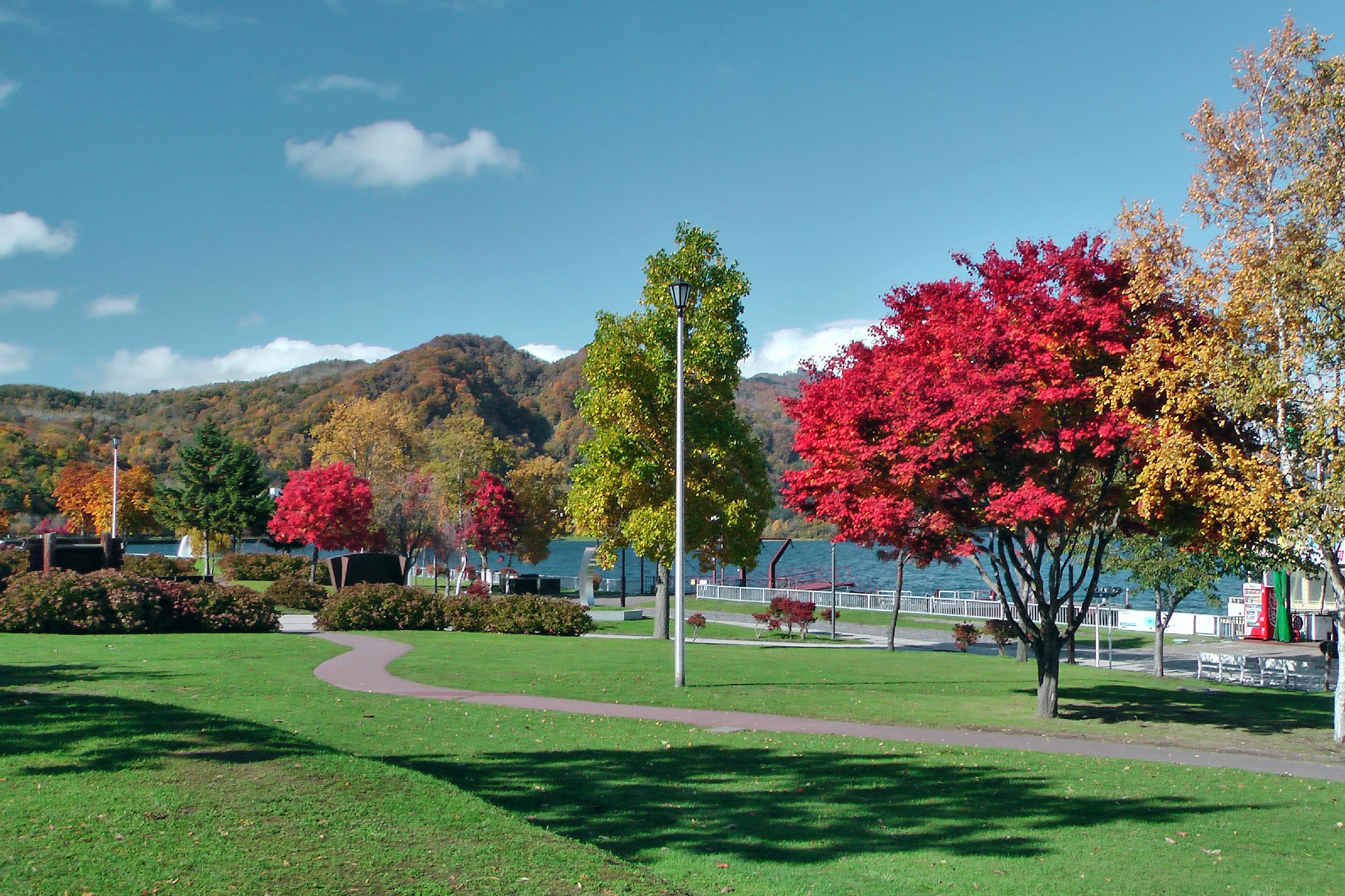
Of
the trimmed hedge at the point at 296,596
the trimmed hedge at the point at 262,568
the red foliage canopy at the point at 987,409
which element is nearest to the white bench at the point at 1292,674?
the red foliage canopy at the point at 987,409

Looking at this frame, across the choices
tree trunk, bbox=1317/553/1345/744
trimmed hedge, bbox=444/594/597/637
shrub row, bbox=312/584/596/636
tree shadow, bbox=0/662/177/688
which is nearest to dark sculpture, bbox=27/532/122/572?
shrub row, bbox=312/584/596/636

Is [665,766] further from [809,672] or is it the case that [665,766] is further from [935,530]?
[809,672]

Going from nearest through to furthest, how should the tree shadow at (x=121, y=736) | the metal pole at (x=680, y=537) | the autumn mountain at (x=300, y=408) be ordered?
the tree shadow at (x=121, y=736) → the metal pole at (x=680, y=537) → the autumn mountain at (x=300, y=408)

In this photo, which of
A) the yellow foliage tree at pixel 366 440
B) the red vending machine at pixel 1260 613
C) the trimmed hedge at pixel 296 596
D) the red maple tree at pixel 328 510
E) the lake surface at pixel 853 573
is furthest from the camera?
the lake surface at pixel 853 573

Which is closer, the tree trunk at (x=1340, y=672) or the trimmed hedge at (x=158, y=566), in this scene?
the tree trunk at (x=1340, y=672)

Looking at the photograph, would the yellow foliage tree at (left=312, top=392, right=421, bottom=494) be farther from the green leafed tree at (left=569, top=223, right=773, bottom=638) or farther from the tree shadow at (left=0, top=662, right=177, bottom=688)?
the tree shadow at (left=0, top=662, right=177, bottom=688)

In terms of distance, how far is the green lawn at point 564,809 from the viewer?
561 centimetres

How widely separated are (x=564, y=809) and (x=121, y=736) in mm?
3951

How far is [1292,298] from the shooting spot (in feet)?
40.1

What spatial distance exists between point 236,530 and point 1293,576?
177 ft

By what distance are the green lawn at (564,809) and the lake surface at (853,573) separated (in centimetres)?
3240

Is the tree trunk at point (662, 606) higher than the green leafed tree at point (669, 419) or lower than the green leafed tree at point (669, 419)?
lower

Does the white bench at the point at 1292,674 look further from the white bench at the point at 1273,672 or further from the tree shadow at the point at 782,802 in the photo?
the tree shadow at the point at 782,802

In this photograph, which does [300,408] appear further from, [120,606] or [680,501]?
[680,501]
